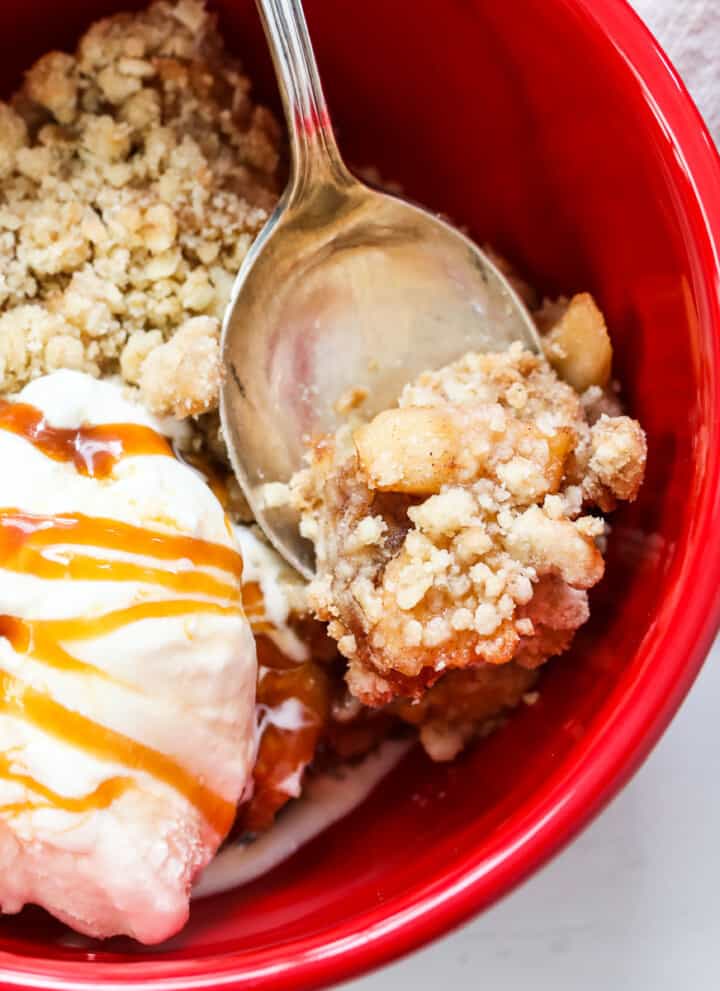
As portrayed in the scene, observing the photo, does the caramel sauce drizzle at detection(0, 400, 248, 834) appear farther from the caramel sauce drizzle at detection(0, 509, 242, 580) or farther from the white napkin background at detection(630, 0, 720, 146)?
the white napkin background at detection(630, 0, 720, 146)

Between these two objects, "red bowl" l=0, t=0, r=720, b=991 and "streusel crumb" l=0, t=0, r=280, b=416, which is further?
"streusel crumb" l=0, t=0, r=280, b=416

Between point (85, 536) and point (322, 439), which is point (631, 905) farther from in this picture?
point (85, 536)

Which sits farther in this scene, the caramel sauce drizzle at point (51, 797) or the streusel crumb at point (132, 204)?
the streusel crumb at point (132, 204)

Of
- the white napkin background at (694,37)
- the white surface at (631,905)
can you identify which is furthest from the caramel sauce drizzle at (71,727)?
the white napkin background at (694,37)

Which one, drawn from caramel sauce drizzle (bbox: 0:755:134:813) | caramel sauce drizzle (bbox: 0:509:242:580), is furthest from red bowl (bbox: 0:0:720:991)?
caramel sauce drizzle (bbox: 0:509:242:580)

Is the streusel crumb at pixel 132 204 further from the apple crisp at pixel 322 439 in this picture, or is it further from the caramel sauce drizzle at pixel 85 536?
the caramel sauce drizzle at pixel 85 536

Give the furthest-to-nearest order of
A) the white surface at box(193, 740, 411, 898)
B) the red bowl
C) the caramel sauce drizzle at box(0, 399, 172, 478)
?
the white surface at box(193, 740, 411, 898) < the caramel sauce drizzle at box(0, 399, 172, 478) < the red bowl

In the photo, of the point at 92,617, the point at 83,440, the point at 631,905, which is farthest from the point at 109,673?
the point at 631,905

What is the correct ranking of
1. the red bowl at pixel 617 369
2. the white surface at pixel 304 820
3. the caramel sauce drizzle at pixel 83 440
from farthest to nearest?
the white surface at pixel 304 820 < the caramel sauce drizzle at pixel 83 440 < the red bowl at pixel 617 369
